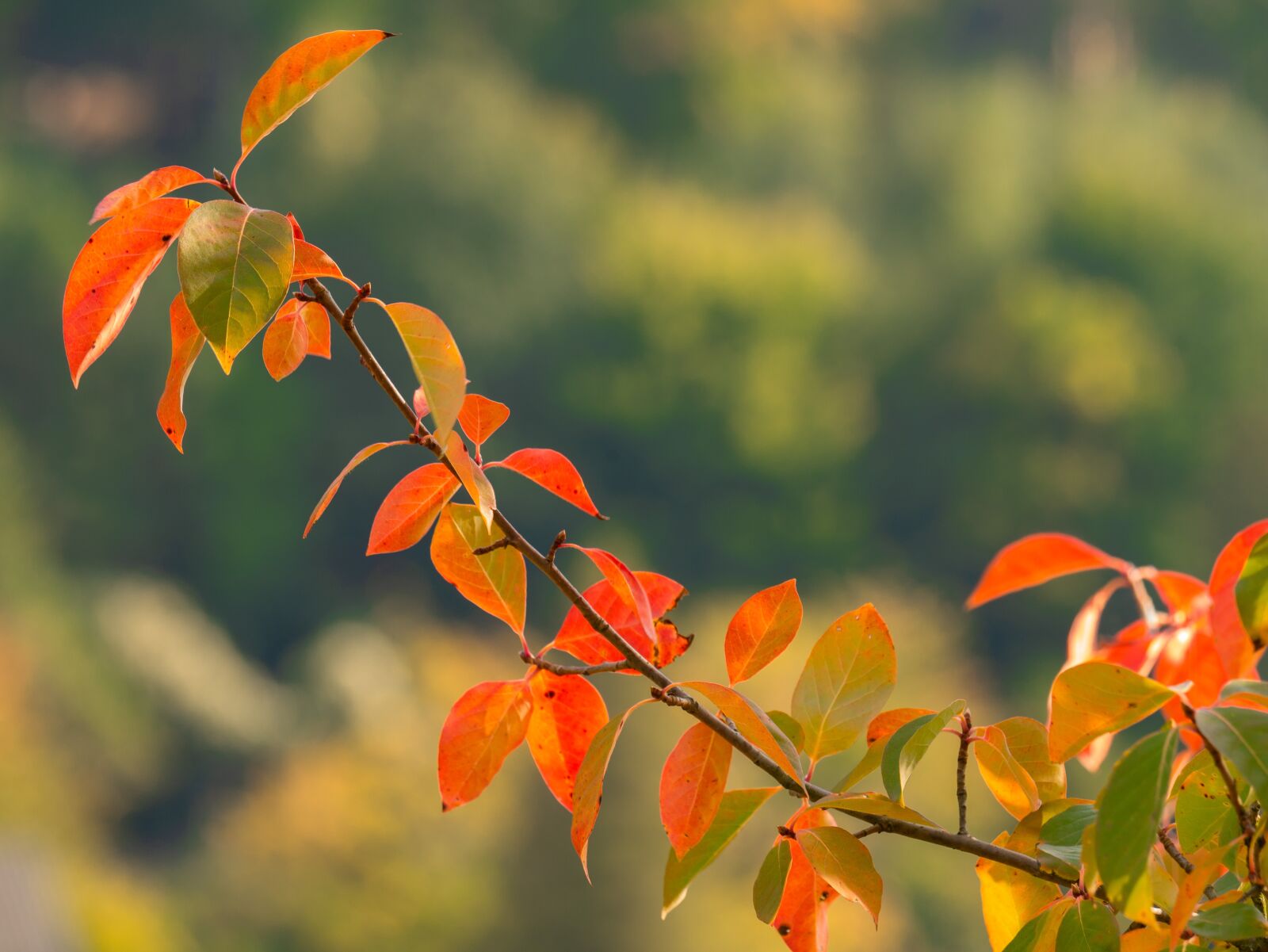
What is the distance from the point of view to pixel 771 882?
0.26 meters

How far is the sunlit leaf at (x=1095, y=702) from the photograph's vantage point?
0.21m

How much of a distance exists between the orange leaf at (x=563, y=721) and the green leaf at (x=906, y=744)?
63 millimetres

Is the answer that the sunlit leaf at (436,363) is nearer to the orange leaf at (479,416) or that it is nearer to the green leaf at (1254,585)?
the orange leaf at (479,416)

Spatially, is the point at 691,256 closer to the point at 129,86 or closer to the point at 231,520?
the point at 231,520

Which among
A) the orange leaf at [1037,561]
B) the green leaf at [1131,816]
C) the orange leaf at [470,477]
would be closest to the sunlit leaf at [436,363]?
the orange leaf at [470,477]

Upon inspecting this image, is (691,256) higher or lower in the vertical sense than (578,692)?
lower

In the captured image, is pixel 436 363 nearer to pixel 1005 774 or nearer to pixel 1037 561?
pixel 1005 774

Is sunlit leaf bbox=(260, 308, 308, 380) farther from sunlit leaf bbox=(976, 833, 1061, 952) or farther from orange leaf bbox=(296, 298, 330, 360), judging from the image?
sunlit leaf bbox=(976, 833, 1061, 952)

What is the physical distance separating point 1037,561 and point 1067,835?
176 millimetres

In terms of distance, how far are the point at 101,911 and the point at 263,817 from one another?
45.3 inches

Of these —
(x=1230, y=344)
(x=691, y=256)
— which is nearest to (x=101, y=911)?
(x=691, y=256)

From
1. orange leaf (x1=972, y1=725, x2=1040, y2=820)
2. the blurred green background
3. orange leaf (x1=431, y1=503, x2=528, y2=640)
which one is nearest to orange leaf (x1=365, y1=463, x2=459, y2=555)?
orange leaf (x1=431, y1=503, x2=528, y2=640)

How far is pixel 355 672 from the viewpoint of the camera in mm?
10469

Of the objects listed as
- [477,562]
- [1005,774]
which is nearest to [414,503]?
[477,562]
